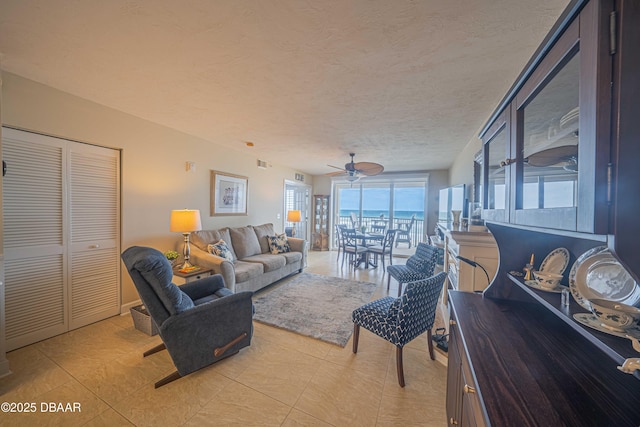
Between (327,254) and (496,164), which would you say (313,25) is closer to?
(496,164)

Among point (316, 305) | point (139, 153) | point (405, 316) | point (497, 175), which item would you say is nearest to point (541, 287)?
point (497, 175)

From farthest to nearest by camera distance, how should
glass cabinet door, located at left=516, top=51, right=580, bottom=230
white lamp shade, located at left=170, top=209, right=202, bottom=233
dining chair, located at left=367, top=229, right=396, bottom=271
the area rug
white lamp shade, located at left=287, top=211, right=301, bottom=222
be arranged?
white lamp shade, located at left=287, top=211, right=301, bottom=222 → dining chair, located at left=367, top=229, right=396, bottom=271 → white lamp shade, located at left=170, top=209, right=202, bottom=233 → the area rug → glass cabinet door, located at left=516, top=51, right=580, bottom=230

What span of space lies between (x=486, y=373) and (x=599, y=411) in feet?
0.90

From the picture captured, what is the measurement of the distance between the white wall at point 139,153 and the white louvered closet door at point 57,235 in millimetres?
113

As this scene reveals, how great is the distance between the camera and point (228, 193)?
4254mm

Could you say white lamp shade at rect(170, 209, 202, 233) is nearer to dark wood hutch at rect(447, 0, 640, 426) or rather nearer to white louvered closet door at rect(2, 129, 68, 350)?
white louvered closet door at rect(2, 129, 68, 350)

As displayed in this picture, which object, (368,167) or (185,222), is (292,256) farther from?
(368,167)

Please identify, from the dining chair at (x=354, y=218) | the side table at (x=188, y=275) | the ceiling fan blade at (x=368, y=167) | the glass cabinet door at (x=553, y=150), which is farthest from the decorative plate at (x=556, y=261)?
the dining chair at (x=354, y=218)

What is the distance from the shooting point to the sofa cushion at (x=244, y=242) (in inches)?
155

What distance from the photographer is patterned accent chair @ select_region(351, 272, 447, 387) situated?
179 centimetres

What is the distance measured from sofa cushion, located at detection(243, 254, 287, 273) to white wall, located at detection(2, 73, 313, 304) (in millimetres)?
964

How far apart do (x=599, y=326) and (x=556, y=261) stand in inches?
20.9

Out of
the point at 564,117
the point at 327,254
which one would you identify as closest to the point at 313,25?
the point at 564,117

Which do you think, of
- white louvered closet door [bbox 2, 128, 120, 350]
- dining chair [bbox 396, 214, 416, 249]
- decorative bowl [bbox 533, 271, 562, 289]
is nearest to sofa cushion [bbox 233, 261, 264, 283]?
white louvered closet door [bbox 2, 128, 120, 350]
